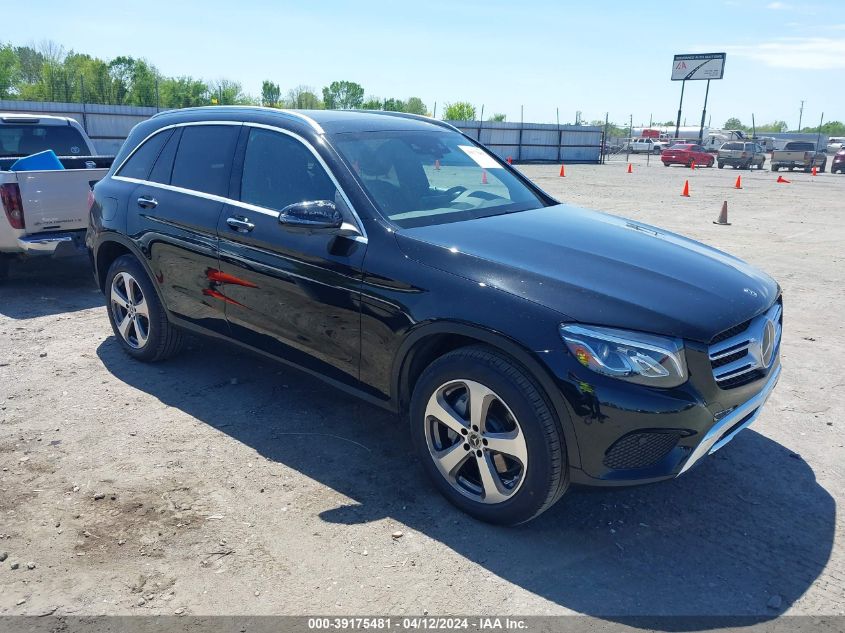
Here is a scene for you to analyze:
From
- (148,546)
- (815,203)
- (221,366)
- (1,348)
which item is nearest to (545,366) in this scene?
(148,546)

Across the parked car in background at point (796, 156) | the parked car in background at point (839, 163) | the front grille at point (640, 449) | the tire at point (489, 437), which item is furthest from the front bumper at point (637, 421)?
the parked car in background at point (839, 163)

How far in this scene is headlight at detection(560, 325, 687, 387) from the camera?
9.57 feet

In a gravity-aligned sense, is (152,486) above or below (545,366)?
below

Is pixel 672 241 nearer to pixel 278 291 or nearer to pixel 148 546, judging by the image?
pixel 278 291

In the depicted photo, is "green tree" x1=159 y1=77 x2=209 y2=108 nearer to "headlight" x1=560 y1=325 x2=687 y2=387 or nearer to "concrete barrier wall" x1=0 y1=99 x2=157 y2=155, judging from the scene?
"concrete barrier wall" x1=0 y1=99 x2=157 y2=155

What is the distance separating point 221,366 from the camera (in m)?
5.48

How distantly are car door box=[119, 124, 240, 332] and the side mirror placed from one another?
98 cm

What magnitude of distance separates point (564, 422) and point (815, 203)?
19970 millimetres

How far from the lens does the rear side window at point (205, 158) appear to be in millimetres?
4527

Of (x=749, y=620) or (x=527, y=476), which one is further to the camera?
(x=527, y=476)

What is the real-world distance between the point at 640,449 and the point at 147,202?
3.76m

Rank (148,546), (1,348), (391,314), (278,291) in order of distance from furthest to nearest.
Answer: (1,348)
(278,291)
(391,314)
(148,546)

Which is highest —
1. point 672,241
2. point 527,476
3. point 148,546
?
point 672,241

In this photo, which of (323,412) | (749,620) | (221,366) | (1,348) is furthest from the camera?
(1,348)
